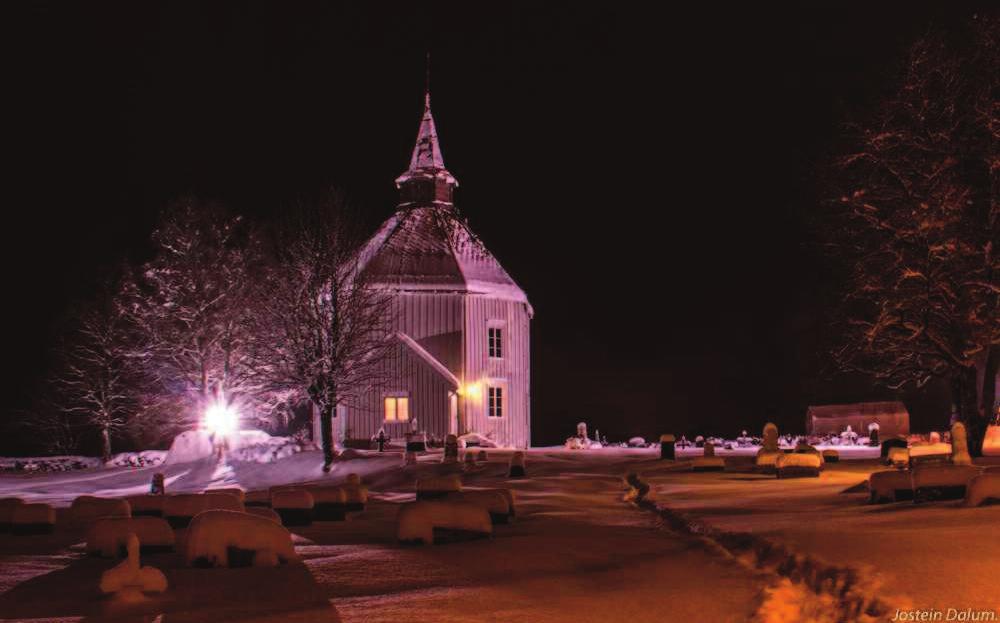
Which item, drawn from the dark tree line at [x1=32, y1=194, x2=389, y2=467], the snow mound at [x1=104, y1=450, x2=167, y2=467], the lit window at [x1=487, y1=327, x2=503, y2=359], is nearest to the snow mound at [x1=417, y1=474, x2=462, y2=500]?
the dark tree line at [x1=32, y1=194, x2=389, y2=467]

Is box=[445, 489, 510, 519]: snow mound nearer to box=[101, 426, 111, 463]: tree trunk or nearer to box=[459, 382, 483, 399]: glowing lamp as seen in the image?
box=[459, 382, 483, 399]: glowing lamp

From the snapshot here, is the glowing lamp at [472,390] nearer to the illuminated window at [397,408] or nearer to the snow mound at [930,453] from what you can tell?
the illuminated window at [397,408]

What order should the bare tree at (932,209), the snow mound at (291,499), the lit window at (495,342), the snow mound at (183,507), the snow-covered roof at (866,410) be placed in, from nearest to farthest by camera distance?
1. the snow mound at (183,507)
2. the snow mound at (291,499)
3. the bare tree at (932,209)
4. the lit window at (495,342)
5. the snow-covered roof at (866,410)

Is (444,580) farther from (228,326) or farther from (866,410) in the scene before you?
(866,410)

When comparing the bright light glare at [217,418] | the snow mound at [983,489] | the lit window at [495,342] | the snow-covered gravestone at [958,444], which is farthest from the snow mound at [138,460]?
the snow mound at [983,489]

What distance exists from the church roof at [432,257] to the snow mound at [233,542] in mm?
33170

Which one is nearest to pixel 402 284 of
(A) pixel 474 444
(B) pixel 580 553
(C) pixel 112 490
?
(A) pixel 474 444

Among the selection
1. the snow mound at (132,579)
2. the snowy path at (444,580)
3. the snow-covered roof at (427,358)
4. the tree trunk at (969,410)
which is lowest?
the snowy path at (444,580)

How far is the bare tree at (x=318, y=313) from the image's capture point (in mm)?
36375

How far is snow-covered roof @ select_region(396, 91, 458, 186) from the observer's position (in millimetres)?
51469

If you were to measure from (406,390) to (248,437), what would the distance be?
6809 millimetres

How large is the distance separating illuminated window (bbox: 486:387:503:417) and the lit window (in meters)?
1.55

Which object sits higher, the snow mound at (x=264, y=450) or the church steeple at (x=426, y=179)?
the church steeple at (x=426, y=179)

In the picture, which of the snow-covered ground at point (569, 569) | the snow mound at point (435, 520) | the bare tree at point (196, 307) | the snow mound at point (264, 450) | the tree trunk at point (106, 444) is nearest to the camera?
the snow-covered ground at point (569, 569)
